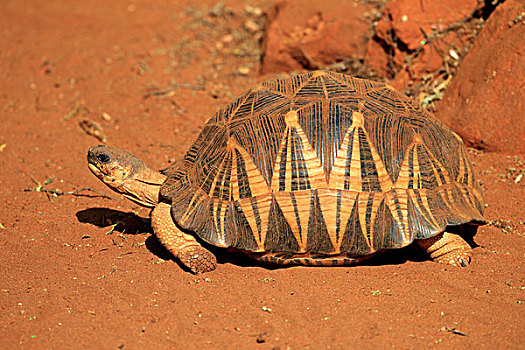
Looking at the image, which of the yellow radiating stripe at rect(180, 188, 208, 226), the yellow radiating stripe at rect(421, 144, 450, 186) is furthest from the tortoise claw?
the yellow radiating stripe at rect(421, 144, 450, 186)

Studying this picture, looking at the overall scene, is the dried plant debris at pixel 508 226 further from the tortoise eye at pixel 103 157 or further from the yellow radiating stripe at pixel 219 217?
the tortoise eye at pixel 103 157

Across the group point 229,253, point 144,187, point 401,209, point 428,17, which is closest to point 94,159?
point 144,187

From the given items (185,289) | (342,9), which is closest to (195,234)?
(185,289)

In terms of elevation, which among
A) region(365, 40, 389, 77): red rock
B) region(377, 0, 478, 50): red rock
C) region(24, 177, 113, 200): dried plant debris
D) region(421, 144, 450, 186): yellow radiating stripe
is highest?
region(377, 0, 478, 50): red rock

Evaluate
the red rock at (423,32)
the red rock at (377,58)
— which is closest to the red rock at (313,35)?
the red rock at (377,58)

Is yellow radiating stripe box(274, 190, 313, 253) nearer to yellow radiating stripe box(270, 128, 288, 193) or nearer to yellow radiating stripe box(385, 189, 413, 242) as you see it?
yellow radiating stripe box(270, 128, 288, 193)

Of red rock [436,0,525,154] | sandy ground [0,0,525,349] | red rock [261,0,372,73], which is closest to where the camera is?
sandy ground [0,0,525,349]

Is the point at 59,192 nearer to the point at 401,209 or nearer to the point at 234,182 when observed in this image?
the point at 234,182
